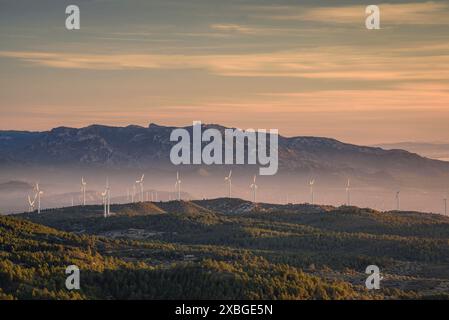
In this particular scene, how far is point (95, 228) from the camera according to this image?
18412cm

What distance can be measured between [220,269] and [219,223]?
104714mm

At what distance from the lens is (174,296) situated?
81.3 m

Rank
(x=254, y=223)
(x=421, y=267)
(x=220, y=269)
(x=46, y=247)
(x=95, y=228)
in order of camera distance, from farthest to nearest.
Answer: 1. (x=254, y=223)
2. (x=95, y=228)
3. (x=421, y=267)
4. (x=46, y=247)
5. (x=220, y=269)

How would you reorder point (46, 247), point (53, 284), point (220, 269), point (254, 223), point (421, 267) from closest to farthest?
point (53, 284), point (220, 269), point (46, 247), point (421, 267), point (254, 223)

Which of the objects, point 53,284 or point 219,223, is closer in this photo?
point 53,284

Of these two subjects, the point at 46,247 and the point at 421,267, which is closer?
the point at 46,247

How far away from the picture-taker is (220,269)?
90.9 m

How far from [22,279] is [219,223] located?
115 m


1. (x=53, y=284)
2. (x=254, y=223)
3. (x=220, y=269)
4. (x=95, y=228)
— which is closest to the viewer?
(x=53, y=284)
